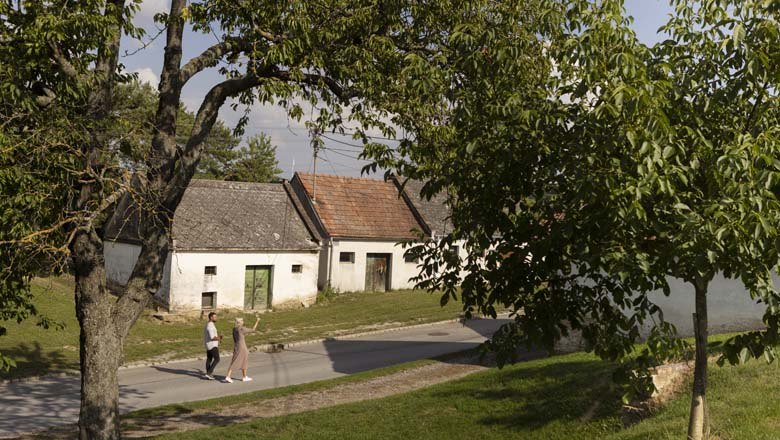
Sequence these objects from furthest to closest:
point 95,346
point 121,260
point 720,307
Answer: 1. point 121,260
2. point 720,307
3. point 95,346

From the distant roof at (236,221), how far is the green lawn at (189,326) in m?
3.07

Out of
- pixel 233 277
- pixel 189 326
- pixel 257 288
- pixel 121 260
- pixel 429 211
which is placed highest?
pixel 429 211

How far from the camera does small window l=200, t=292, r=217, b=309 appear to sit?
2886 cm

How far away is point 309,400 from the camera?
16.1m

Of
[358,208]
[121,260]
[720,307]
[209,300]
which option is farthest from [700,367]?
[358,208]

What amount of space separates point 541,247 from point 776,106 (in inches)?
112

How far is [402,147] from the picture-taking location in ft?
32.7

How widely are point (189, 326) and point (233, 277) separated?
3.41 metres

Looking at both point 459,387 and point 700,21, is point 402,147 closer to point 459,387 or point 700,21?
point 700,21

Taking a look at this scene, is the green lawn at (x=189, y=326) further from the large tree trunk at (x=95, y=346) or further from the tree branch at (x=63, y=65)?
the tree branch at (x=63, y=65)

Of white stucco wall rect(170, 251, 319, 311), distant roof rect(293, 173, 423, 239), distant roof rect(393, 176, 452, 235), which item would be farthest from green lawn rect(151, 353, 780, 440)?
distant roof rect(393, 176, 452, 235)

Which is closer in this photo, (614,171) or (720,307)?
(614,171)

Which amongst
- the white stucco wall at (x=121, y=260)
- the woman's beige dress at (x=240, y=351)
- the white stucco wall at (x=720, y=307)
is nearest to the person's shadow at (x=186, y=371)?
the woman's beige dress at (x=240, y=351)

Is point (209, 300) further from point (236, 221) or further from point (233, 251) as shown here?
point (236, 221)
